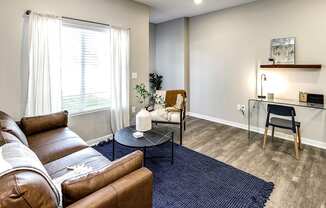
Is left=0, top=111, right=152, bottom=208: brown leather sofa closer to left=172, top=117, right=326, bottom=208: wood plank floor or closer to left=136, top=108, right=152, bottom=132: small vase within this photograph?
left=136, top=108, right=152, bottom=132: small vase

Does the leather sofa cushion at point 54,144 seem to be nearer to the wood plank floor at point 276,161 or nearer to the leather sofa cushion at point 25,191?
the leather sofa cushion at point 25,191

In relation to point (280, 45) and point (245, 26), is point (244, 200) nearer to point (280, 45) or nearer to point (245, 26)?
point (280, 45)

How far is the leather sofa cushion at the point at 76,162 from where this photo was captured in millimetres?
1802

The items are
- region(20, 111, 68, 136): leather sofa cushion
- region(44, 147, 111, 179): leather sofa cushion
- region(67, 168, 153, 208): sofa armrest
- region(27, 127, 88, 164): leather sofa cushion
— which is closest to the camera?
region(67, 168, 153, 208): sofa armrest

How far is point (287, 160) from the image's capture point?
9.93ft

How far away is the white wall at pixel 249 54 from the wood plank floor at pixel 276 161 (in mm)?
626

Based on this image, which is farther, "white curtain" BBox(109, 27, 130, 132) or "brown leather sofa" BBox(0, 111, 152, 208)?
"white curtain" BBox(109, 27, 130, 132)

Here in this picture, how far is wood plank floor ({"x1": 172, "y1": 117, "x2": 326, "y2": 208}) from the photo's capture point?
221 centimetres

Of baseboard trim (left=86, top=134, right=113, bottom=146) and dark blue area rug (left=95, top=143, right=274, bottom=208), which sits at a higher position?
baseboard trim (left=86, top=134, right=113, bottom=146)

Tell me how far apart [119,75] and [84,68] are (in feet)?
2.08

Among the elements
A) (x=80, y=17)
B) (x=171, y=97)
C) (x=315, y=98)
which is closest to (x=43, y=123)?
(x=80, y=17)

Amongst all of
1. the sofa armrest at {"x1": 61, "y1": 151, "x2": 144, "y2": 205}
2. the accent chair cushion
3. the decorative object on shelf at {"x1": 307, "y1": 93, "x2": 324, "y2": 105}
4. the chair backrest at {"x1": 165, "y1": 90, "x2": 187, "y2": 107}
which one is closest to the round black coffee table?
the accent chair cushion

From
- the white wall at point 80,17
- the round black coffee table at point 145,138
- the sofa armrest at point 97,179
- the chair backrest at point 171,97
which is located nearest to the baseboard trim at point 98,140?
the white wall at point 80,17

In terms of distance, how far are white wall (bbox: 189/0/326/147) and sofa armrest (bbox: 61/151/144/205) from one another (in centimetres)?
346
